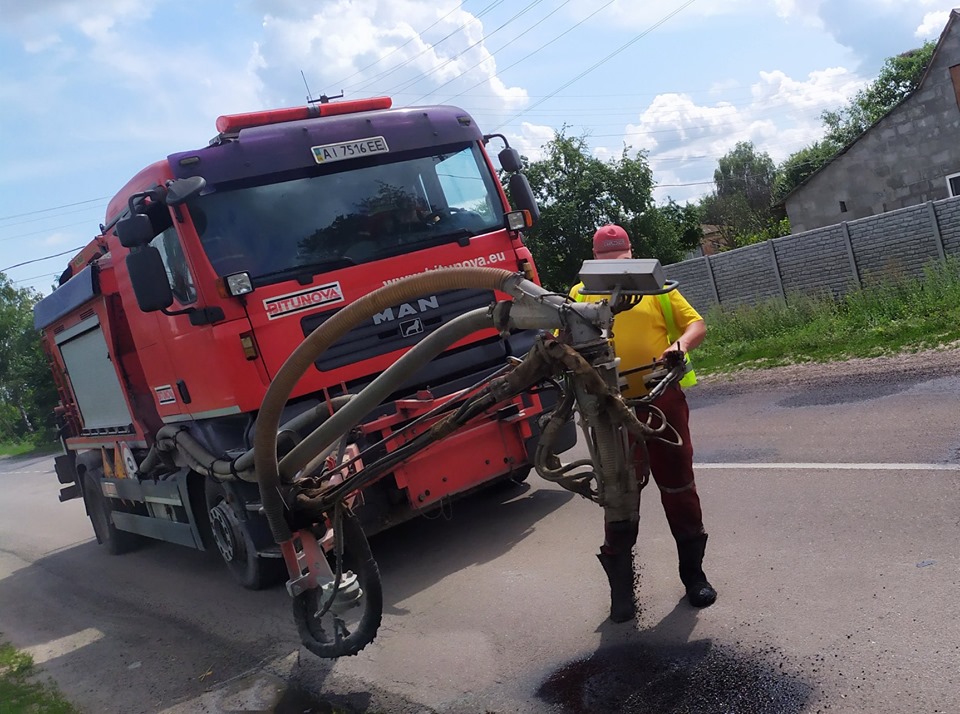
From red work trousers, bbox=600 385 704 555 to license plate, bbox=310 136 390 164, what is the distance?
130 inches

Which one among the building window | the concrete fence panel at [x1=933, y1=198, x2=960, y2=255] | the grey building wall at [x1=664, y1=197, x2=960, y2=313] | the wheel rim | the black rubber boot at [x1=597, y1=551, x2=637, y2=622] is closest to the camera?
the black rubber boot at [x1=597, y1=551, x2=637, y2=622]

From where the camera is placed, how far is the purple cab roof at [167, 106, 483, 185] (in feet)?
20.7

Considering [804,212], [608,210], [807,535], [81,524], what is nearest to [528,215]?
[807,535]

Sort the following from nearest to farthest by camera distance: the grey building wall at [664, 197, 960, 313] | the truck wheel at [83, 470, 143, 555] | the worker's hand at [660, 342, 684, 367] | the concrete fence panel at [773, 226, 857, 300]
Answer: the worker's hand at [660, 342, 684, 367] → the truck wheel at [83, 470, 143, 555] → the grey building wall at [664, 197, 960, 313] → the concrete fence panel at [773, 226, 857, 300]

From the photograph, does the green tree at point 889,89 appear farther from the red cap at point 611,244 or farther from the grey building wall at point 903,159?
the red cap at point 611,244

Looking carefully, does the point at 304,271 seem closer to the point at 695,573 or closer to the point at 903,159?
the point at 695,573

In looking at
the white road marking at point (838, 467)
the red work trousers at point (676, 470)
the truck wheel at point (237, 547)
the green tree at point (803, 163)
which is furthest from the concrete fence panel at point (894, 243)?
the green tree at point (803, 163)

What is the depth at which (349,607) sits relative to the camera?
4789 millimetres

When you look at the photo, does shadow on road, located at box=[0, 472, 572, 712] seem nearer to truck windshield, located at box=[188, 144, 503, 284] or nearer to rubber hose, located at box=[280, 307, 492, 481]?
rubber hose, located at box=[280, 307, 492, 481]

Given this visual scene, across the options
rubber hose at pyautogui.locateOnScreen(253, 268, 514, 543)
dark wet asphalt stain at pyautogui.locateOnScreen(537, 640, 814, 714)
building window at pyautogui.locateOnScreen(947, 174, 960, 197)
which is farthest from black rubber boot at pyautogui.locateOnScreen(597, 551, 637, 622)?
building window at pyautogui.locateOnScreen(947, 174, 960, 197)

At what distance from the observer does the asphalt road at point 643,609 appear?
3807mm

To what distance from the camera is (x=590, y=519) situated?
6.74 metres

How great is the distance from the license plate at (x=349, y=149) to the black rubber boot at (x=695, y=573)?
146 inches

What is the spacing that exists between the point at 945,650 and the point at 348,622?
9.56ft
